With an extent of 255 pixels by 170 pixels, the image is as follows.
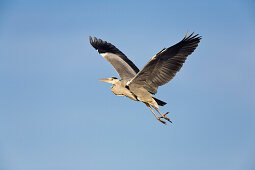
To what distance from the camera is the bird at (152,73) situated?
11.4m

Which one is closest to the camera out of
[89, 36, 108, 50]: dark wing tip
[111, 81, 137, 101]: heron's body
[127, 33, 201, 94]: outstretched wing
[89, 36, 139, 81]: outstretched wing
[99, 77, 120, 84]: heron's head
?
[127, 33, 201, 94]: outstretched wing

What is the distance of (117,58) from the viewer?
15.1 meters

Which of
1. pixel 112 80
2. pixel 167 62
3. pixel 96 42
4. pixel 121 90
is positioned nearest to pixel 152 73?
pixel 167 62

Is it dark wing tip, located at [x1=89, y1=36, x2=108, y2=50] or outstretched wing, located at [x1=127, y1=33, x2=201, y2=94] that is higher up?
dark wing tip, located at [x1=89, y1=36, x2=108, y2=50]

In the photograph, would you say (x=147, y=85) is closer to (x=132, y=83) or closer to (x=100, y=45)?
(x=132, y=83)

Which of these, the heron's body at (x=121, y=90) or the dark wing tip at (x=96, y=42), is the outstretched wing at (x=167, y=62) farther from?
the dark wing tip at (x=96, y=42)

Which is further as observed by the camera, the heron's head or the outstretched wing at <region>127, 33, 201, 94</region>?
the heron's head

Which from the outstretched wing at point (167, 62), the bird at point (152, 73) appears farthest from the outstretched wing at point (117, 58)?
the outstretched wing at point (167, 62)

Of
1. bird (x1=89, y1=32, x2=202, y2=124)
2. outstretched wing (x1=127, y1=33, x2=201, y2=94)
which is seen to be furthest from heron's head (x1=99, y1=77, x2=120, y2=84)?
outstretched wing (x1=127, y1=33, x2=201, y2=94)

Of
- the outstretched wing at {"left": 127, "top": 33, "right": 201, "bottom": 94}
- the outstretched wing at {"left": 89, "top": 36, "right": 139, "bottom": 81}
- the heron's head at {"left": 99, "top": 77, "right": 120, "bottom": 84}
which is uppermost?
the outstretched wing at {"left": 89, "top": 36, "right": 139, "bottom": 81}

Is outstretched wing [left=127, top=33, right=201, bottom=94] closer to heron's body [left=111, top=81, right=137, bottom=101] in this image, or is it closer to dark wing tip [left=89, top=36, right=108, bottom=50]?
heron's body [left=111, top=81, right=137, bottom=101]

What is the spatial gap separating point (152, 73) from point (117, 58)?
3.54 metres

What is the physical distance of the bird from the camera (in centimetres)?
1138

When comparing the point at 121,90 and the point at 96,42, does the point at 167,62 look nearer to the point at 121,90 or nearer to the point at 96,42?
the point at 121,90
